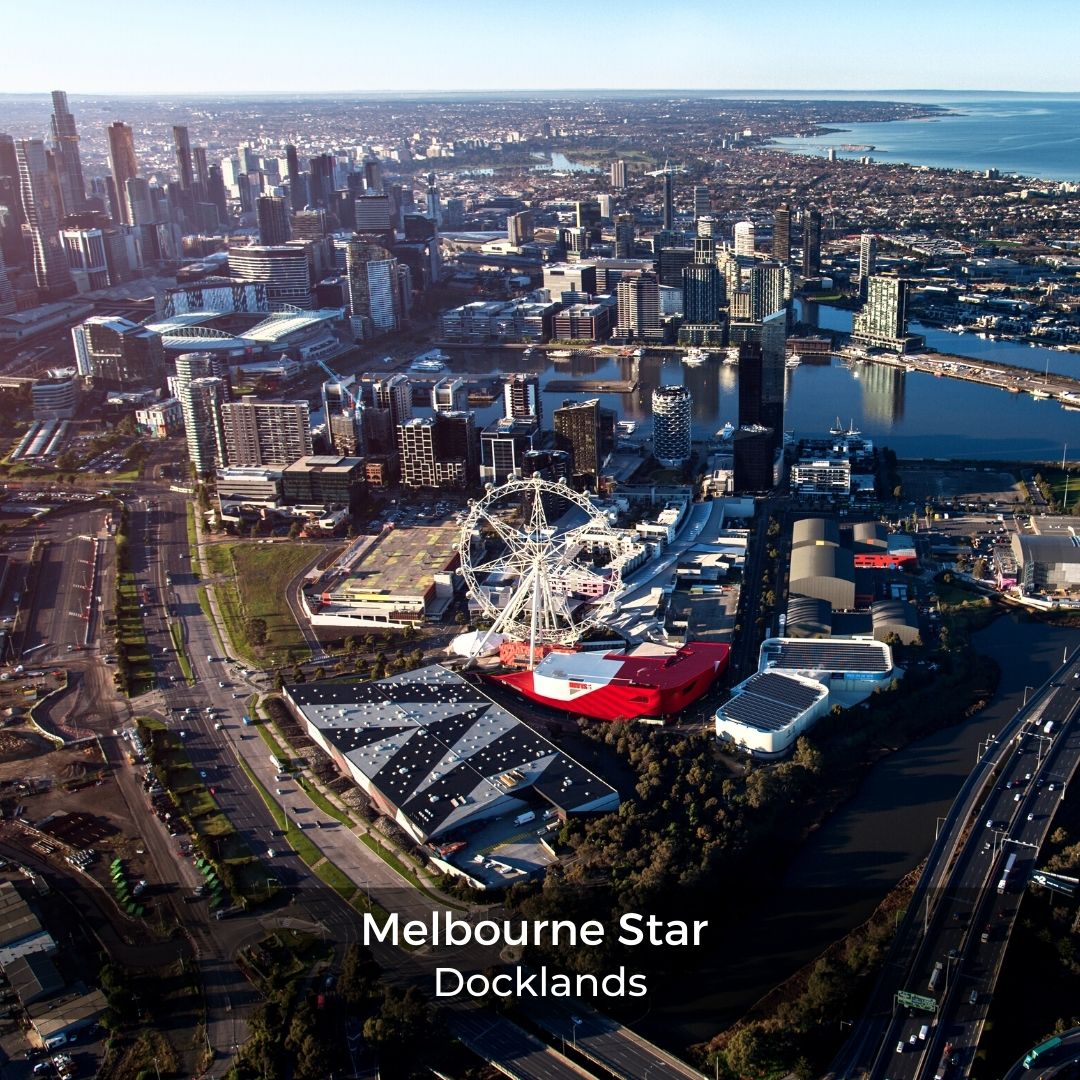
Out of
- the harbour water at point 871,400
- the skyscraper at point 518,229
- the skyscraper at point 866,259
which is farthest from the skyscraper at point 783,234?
the skyscraper at point 518,229

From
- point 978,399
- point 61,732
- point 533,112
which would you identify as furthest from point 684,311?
point 533,112

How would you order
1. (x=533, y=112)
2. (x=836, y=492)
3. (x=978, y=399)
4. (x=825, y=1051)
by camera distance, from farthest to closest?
1. (x=533, y=112)
2. (x=978, y=399)
3. (x=836, y=492)
4. (x=825, y=1051)

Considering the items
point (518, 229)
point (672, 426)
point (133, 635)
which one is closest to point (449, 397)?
point (672, 426)

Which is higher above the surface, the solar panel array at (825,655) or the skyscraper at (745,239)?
the skyscraper at (745,239)

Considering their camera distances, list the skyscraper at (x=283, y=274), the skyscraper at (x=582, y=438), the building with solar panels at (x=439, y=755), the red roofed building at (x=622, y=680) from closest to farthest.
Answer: the building with solar panels at (x=439, y=755)
the red roofed building at (x=622, y=680)
the skyscraper at (x=582, y=438)
the skyscraper at (x=283, y=274)

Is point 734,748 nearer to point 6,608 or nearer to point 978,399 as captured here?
point 6,608

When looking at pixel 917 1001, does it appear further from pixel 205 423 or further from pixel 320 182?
pixel 320 182

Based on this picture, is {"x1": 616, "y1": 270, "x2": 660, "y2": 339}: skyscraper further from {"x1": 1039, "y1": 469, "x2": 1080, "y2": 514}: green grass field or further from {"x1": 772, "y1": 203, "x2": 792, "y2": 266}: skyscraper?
{"x1": 1039, "y1": 469, "x2": 1080, "y2": 514}: green grass field

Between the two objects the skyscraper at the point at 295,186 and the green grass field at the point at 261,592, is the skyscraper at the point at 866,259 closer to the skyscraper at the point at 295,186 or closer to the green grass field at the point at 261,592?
the green grass field at the point at 261,592
